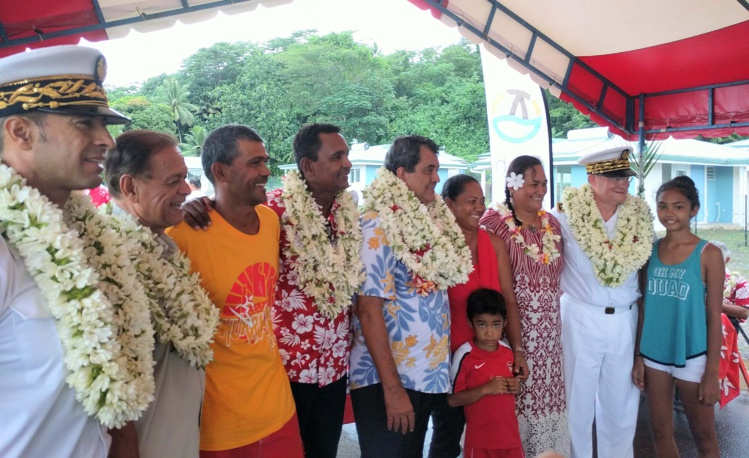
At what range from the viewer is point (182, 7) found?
13.7 feet

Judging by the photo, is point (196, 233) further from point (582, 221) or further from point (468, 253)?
point (582, 221)

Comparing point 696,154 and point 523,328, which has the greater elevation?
point 696,154

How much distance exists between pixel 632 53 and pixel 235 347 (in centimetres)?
539

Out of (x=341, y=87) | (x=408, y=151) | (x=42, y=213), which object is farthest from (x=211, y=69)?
(x=42, y=213)

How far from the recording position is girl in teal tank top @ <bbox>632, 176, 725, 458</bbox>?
347 centimetres

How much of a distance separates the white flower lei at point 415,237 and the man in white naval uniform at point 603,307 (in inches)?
42.9

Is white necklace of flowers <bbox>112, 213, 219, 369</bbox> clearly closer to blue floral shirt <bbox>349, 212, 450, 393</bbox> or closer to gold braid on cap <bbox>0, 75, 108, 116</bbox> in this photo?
gold braid on cap <bbox>0, 75, 108, 116</bbox>

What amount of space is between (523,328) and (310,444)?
1527 mm

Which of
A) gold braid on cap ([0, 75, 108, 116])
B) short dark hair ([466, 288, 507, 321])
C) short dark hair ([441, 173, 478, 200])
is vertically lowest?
short dark hair ([466, 288, 507, 321])

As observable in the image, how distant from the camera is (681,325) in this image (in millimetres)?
3496

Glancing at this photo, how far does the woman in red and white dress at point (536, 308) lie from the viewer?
11.4 feet

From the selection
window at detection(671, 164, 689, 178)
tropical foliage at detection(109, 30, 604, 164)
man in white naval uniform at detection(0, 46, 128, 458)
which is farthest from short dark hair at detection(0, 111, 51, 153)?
tropical foliage at detection(109, 30, 604, 164)

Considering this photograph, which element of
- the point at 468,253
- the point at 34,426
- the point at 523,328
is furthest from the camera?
the point at 523,328

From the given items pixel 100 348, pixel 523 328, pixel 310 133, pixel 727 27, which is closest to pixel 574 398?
pixel 523 328
